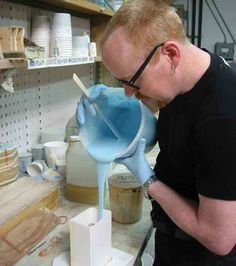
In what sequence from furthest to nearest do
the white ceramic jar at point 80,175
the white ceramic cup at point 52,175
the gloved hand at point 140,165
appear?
the white ceramic cup at point 52,175, the white ceramic jar at point 80,175, the gloved hand at point 140,165

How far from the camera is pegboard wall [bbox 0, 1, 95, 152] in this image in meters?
1.52

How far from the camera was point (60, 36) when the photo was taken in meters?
1.44

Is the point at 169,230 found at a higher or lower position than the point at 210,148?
lower

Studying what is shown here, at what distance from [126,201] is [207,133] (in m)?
0.51

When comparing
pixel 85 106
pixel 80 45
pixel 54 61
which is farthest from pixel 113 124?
pixel 80 45

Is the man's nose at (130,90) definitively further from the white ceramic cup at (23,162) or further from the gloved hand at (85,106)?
the white ceramic cup at (23,162)

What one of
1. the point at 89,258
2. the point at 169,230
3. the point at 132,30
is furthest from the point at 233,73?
the point at 89,258

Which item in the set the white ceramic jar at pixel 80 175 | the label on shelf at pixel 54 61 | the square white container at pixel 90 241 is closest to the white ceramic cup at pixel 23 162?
the white ceramic jar at pixel 80 175

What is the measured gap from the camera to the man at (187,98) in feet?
2.48

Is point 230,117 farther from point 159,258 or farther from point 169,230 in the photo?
point 159,258

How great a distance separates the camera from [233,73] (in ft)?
2.70

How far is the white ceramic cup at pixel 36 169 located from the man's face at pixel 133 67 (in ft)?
2.56

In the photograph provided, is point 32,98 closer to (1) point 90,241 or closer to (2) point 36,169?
(2) point 36,169

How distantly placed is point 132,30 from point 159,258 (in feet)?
2.37
